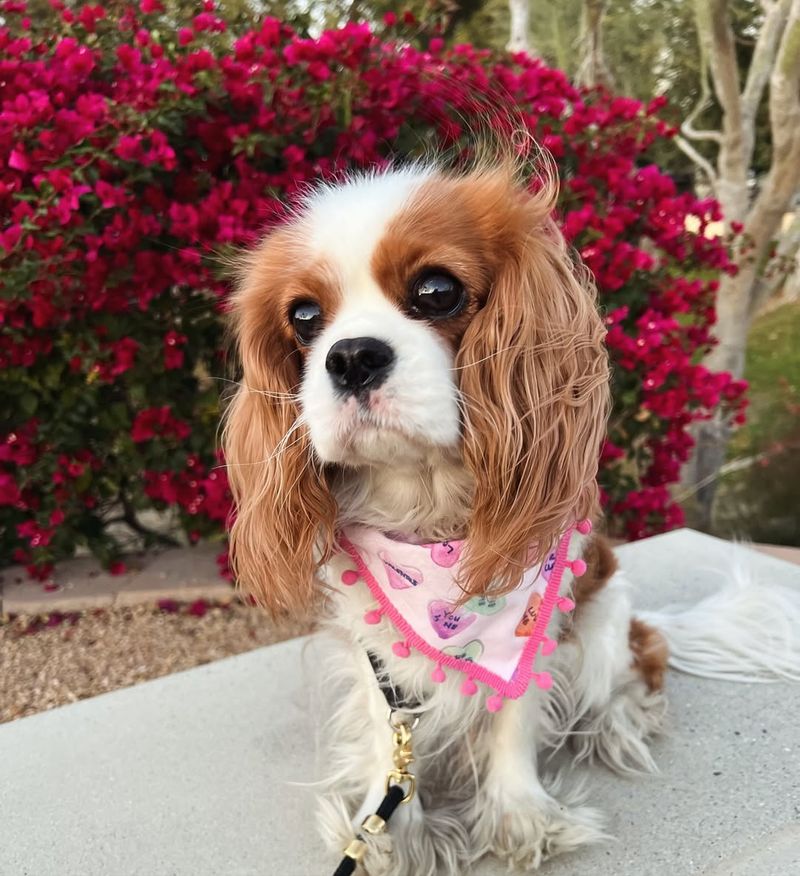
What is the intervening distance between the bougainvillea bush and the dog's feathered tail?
1.11 metres

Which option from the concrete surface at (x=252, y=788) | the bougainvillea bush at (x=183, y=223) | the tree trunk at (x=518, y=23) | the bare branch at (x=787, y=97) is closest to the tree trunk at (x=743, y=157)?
the bare branch at (x=787, y=97)

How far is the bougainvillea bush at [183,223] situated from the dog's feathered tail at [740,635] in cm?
111

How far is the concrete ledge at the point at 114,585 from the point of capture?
2.95 m

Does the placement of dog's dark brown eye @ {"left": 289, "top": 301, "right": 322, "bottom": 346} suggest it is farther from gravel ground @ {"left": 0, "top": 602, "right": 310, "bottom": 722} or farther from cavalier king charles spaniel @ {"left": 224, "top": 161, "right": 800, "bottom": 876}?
gravel ground @ {"left": 0, "top": 602, "right": 310, "bottom": 722}

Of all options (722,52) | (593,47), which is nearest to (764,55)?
(722,52)

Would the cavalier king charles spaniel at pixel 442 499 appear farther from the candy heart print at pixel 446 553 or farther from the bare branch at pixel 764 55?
the bare branch at pixel 764 55

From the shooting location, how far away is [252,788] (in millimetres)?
1597

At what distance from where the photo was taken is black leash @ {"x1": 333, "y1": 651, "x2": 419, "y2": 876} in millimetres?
1286

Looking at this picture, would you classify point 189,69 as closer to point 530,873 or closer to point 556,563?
point 556,563

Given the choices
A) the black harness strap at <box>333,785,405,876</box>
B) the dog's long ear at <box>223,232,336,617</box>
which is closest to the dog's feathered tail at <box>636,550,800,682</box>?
the black harness strap at <box>333,785,405,876</box>

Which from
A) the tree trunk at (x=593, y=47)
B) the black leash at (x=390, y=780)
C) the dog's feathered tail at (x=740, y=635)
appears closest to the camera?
the black leash at (x=390, y=780)

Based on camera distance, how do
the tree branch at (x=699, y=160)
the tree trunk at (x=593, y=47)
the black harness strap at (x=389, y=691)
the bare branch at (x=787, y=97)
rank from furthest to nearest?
the tree trunk at (x=593, y=47), the tree branch at (x=699, y=160), the bare branch at (x=787, y=97), the black harness strap at (x=389, y=691)

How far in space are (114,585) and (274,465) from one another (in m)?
2.05

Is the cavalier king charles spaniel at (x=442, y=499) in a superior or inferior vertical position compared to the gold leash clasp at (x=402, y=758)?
superior
